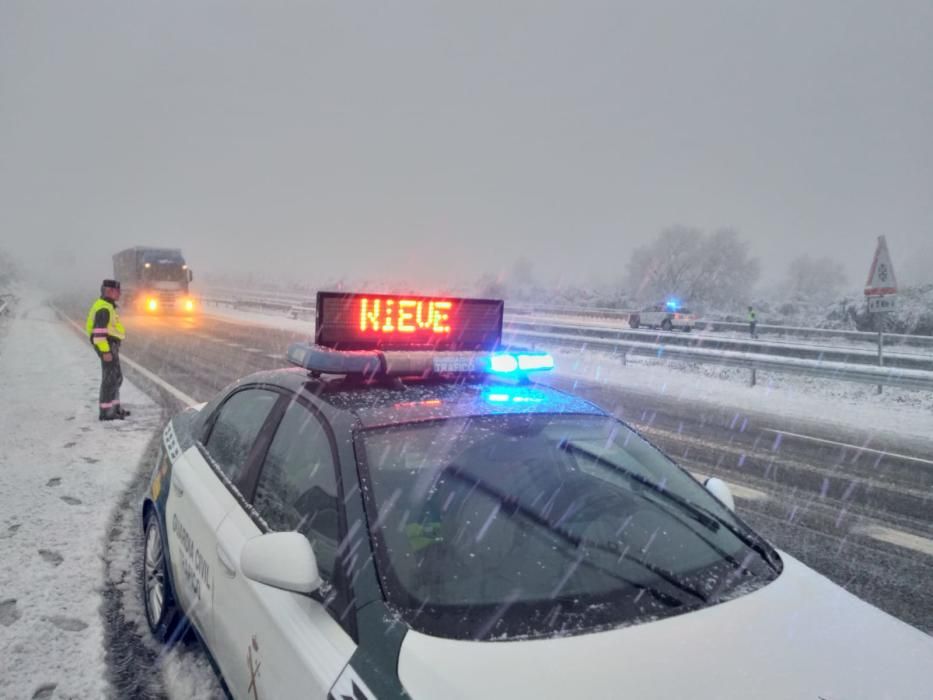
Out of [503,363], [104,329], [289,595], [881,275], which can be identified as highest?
[881,275]

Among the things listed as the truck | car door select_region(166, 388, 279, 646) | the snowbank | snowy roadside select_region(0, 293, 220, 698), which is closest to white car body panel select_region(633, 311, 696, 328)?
the truck

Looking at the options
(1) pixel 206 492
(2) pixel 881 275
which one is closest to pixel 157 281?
(2) pixel 881 275

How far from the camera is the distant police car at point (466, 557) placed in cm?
153

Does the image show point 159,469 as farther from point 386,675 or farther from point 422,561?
point 386,675

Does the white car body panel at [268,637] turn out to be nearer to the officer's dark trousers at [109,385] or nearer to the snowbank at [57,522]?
the snowbank at [57,522]

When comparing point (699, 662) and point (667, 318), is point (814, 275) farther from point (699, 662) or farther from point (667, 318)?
point (699, 662)

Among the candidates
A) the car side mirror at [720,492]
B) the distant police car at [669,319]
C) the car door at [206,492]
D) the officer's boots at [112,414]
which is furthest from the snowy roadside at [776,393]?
the distant police car at [669,319]

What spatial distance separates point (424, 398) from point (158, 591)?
72.9 inches

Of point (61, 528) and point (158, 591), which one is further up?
point (158, 591)

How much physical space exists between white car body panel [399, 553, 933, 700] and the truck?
33597 millimetres

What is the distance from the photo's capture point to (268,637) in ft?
6.22

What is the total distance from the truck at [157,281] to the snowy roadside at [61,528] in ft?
75.6

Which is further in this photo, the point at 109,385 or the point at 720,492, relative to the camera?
the point at 109,385

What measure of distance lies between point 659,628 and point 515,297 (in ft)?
180
